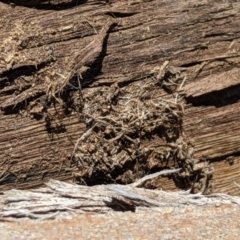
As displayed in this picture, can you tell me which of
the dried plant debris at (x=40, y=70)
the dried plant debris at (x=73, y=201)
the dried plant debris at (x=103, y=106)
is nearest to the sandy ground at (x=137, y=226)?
the dried plant debris at (x=73, y=201)

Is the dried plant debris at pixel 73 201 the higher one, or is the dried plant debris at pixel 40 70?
the dried plant debris at pixel 40 70

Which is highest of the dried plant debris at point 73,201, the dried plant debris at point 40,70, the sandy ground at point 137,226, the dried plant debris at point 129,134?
the dried plant debris at point 40,70

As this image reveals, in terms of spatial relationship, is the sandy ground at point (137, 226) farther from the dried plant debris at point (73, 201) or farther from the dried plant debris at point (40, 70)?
the dried plant debris at point (40, 70)

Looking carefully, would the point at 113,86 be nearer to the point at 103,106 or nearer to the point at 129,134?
the point at 103,106

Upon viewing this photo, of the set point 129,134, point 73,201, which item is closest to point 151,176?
point 129,134

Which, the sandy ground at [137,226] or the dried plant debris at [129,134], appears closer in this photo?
the sandy ground at [137,226]

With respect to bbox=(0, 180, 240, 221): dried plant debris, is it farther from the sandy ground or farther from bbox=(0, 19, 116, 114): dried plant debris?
bbox=(0, 19, 116, 114): dried plant debris

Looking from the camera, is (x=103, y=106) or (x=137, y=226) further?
(x=103, y=106)

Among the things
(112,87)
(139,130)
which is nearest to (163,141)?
(139,130)
